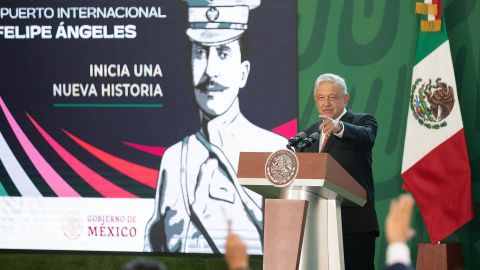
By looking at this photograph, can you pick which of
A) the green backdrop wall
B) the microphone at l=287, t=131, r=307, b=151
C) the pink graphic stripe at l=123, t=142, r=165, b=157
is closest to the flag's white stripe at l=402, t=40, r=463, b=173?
the green backdrop wall

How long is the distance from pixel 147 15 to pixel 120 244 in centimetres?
188

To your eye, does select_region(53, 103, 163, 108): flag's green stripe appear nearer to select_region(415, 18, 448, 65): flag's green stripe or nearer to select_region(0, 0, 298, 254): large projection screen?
select_region(0, 0, 298, 254): large projection screen

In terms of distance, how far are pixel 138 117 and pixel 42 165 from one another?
0.89m

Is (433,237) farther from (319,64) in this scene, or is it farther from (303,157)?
(303,157)

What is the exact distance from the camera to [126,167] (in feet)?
23.3

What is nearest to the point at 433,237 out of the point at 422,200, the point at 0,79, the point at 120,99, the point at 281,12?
the point at 422,200

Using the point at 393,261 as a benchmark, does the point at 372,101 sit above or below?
above

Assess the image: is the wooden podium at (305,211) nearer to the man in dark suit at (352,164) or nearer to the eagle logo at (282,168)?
the eagle logo at (282,168)

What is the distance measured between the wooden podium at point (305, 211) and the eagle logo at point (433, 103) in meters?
2.73

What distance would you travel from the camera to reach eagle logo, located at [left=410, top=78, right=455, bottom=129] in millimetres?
6500

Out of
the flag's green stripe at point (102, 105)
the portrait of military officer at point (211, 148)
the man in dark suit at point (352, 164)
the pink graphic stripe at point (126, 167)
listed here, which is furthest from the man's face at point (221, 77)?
the man in dark suit at point (352, 164)

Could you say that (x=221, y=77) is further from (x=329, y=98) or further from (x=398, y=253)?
(x=398, y=253)

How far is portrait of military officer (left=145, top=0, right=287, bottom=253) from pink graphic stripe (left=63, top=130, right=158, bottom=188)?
0.26 ft

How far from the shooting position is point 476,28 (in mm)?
6668
